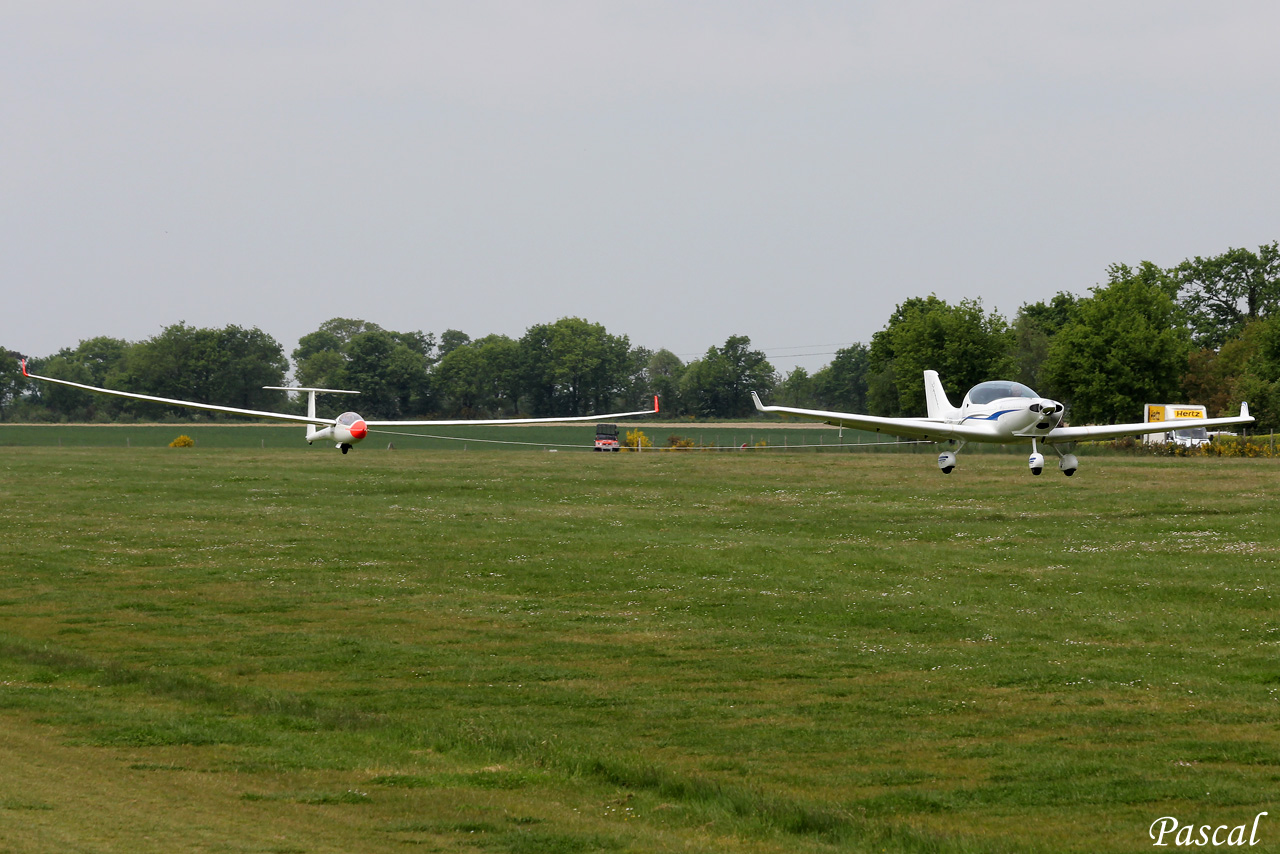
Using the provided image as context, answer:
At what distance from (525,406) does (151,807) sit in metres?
96.3

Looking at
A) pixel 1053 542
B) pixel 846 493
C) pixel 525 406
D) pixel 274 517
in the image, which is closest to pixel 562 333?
pixel 525 406

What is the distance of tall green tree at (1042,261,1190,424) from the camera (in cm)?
8806

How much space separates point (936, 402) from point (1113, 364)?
185 ft

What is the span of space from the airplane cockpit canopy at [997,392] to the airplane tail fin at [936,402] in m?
1.30

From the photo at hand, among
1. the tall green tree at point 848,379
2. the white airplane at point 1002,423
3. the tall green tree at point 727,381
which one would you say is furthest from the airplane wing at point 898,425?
the tall green tree at point 848,379

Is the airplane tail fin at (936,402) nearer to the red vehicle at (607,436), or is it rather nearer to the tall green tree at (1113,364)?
the tall green tree at (1113,364)

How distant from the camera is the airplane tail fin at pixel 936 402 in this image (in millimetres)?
36984

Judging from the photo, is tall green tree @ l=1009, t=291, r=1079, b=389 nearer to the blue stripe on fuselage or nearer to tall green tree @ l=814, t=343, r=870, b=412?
tall green tree @ l=814, t=343, r=870, b=412

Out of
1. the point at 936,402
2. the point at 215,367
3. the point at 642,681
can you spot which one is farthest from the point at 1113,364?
the point at 215,367

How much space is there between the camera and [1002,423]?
3375 centimetres

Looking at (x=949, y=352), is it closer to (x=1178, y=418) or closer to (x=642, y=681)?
(x=1178, y=418)

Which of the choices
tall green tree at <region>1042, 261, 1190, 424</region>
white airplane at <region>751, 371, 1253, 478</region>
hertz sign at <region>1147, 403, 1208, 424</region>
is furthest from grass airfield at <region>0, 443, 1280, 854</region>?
tall green tree at <region>1042, 261, 1190, 424</region>

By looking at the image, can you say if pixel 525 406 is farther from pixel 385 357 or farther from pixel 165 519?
pixel 165 519

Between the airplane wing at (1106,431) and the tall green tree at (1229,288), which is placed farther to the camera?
the tall green tree at (1229,288)
